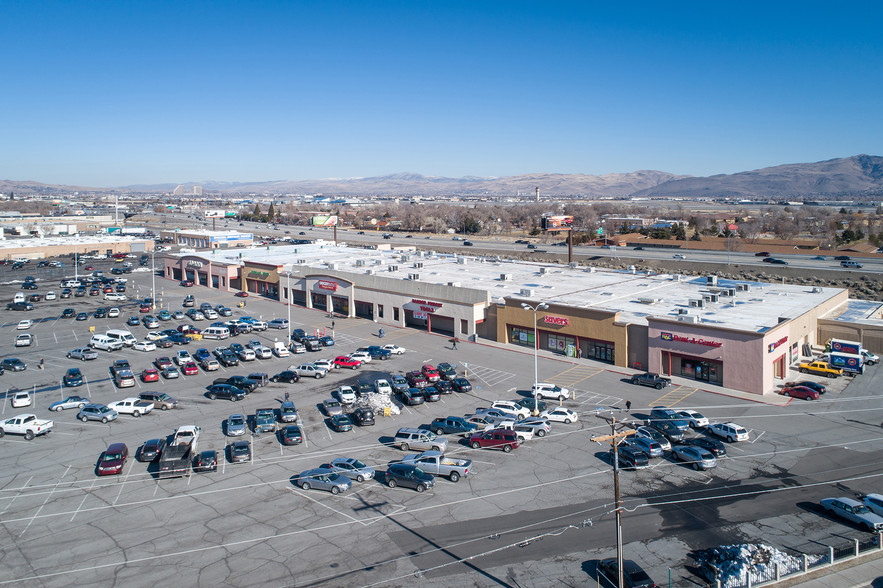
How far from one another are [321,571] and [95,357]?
107 ft

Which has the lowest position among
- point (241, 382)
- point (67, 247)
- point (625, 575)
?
point (625, 575)

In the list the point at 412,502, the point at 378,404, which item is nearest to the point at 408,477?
the point at 412,502

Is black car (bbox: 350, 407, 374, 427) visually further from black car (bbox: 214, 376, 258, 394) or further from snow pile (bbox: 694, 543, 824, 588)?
snow pile (bbox: 694, 543, 824, 588)

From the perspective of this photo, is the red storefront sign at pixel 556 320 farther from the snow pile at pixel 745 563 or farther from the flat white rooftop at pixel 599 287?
the snow pile at pixel 745 563

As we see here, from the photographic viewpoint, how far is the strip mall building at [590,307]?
35594mm

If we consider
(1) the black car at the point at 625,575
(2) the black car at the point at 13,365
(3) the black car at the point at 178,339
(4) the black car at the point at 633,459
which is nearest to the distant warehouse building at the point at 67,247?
(3) the black car at the point at 178,339

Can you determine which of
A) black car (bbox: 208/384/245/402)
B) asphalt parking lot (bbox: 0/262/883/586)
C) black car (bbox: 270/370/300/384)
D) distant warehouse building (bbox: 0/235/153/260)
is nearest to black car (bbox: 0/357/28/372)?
asphalt parking lot (bbox: 0/262/883/586)

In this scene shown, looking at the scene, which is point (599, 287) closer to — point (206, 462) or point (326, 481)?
point (326, 481)

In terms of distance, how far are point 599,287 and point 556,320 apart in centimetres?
1141

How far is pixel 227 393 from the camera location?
33.3m

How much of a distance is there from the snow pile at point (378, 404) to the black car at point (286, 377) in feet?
21.2

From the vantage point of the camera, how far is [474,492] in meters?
22.0

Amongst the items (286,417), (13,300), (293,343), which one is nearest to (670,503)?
(286,417)

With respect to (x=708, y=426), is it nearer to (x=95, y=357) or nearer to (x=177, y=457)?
(x=177, y=457)
